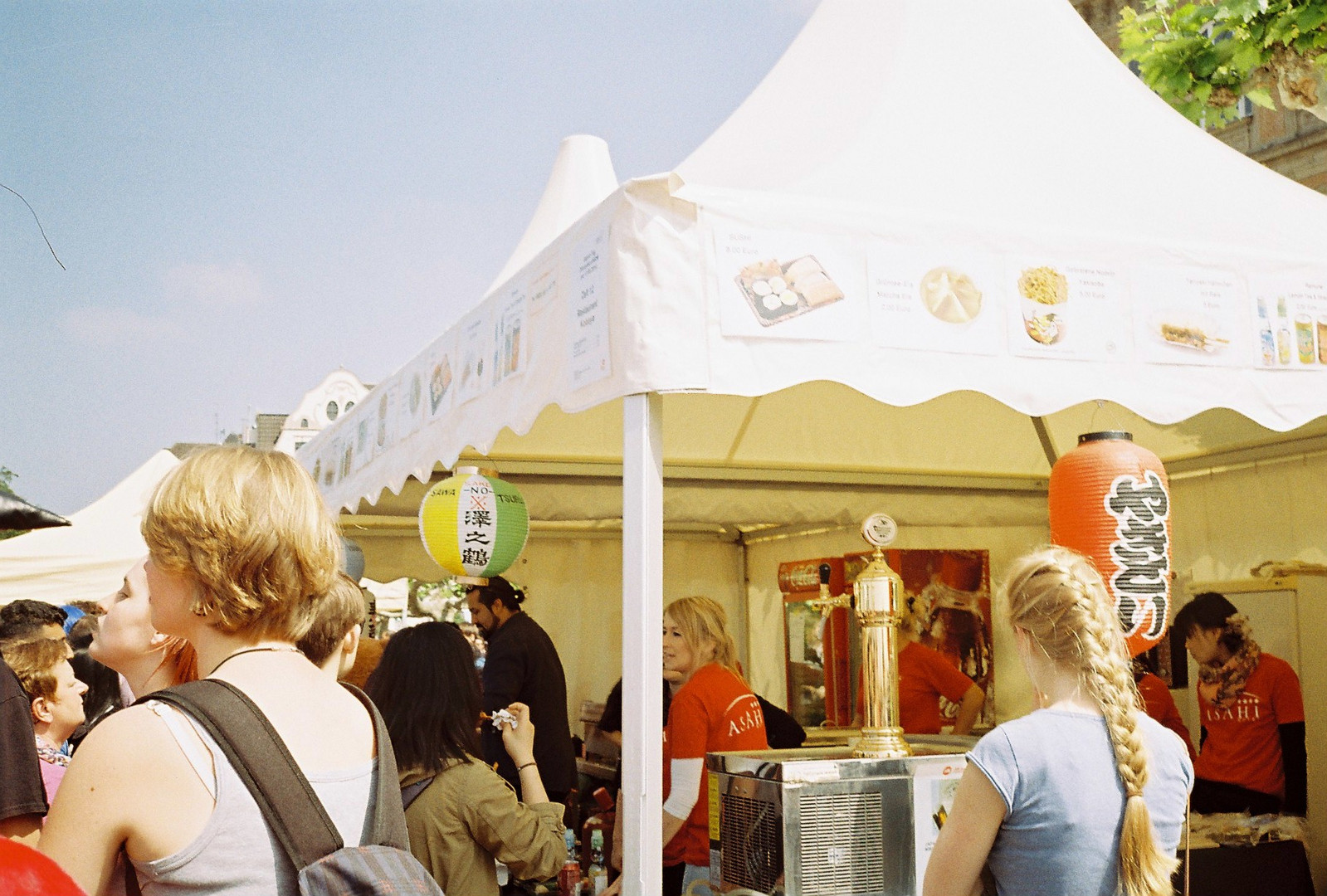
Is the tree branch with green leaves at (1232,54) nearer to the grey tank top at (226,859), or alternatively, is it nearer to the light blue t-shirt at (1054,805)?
the light blue t-shirt at (1054,805)

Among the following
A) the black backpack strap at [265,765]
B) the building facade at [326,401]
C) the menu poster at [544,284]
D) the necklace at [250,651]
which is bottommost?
the black backpack strap at [265,765]

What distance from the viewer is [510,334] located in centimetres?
377

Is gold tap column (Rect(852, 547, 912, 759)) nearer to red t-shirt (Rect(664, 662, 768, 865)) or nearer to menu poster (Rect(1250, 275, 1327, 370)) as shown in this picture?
red t-shirt (Rect(664, 662, 768, 865))

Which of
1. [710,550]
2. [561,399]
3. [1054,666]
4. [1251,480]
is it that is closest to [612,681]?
[710,550]

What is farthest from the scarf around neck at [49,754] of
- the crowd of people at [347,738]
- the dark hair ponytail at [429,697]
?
the dark hair ponytail at [429,697]

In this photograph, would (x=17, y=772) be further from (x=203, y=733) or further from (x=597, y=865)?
(x=597, y=865)

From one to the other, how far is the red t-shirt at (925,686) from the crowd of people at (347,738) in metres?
1.92

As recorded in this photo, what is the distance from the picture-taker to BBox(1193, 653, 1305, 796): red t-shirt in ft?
18.0

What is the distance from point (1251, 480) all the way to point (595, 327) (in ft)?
15.4

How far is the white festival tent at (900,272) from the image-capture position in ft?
9.82

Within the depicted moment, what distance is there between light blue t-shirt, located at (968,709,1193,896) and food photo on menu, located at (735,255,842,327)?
136cm

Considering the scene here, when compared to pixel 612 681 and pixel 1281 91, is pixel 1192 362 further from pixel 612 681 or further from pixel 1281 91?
pixel 612 681

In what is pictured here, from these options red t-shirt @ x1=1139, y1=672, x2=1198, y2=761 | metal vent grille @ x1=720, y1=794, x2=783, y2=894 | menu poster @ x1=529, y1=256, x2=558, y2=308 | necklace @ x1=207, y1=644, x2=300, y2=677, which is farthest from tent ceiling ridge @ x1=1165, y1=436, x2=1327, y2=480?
necklace @ x1=207, y1=644, x2=300, y2=677

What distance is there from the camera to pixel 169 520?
4.48 feet
